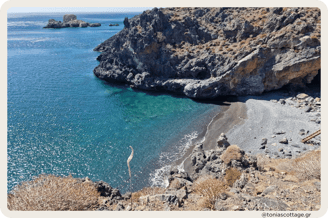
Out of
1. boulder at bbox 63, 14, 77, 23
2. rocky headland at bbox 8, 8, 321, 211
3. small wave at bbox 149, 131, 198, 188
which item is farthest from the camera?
boulder at bbox 63, 14, 77, 23

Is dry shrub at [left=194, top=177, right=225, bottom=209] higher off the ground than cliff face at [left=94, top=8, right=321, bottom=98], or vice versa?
cliff face at [left=94, top=8, right=321, bottom=98]

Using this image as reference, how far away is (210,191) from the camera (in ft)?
53.0

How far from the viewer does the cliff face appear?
39.5m

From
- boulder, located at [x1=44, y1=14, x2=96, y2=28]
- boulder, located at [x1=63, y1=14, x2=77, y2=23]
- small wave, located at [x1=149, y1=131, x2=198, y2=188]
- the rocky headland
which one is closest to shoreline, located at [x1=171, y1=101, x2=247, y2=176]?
the rocky headland

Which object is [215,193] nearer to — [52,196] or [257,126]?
[52,196]

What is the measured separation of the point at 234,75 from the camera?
42.9 m

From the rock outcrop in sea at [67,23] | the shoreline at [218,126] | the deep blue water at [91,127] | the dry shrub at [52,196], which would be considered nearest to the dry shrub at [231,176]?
the shoreline at [218,126]

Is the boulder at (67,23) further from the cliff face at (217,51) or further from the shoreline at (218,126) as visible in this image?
the shoreline at (218,126)

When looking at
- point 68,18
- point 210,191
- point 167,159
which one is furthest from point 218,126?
point 68,18

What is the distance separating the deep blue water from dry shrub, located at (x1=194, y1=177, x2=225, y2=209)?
9108mm

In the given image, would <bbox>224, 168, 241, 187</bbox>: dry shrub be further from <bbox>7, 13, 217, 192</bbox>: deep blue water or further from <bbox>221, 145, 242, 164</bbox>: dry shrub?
<bbox>7, 13, 217, 192</bbox>: deep blue water

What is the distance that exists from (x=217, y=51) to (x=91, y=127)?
30.8 meters

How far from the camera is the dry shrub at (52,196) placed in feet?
43.9

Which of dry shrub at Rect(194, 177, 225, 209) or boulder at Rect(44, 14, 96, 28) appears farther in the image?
boulder at Rect(44, 14, 96, 28)
